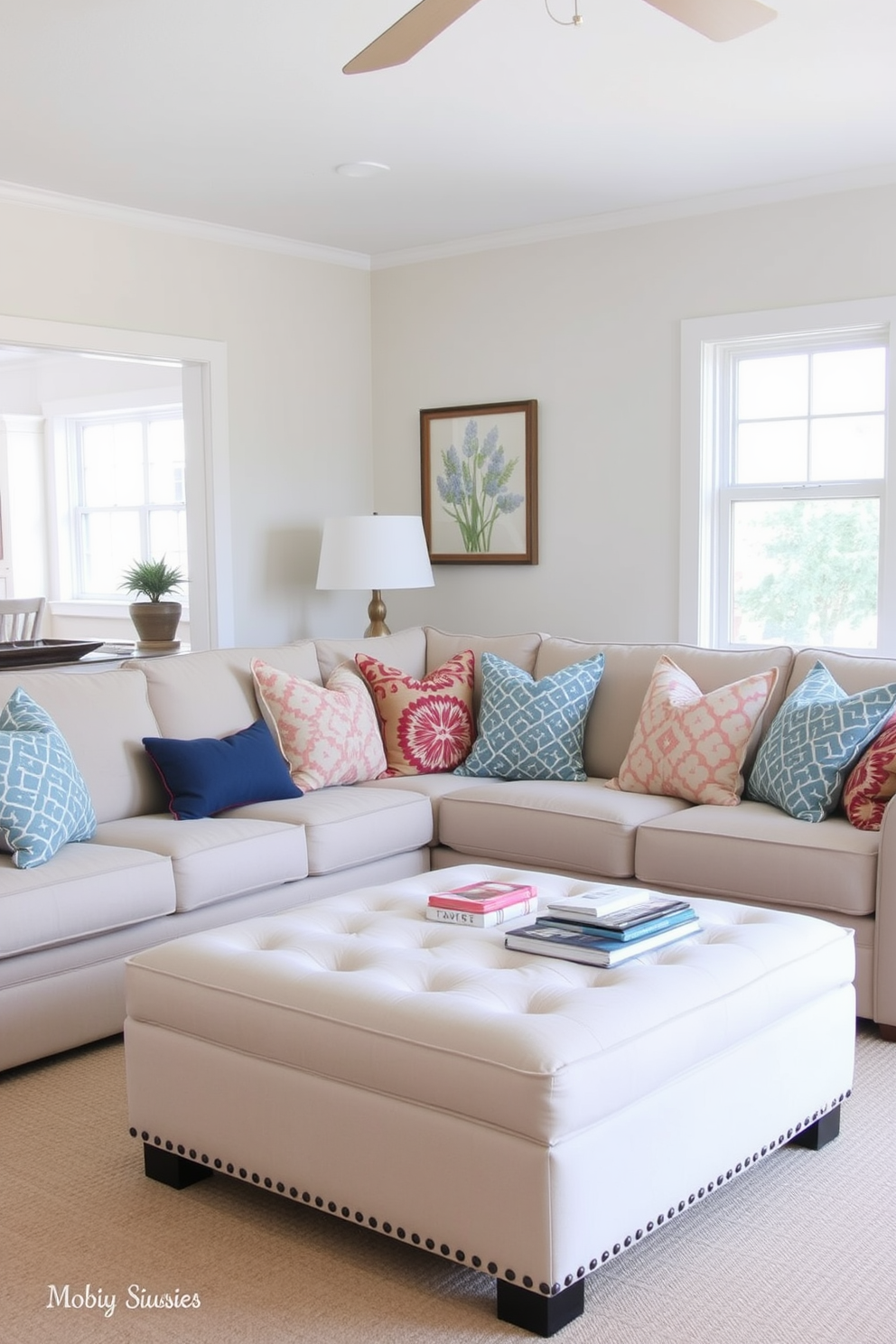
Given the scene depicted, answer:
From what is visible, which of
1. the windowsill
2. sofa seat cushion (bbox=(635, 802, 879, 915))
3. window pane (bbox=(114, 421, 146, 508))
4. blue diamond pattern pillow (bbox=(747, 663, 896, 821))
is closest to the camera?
sofa seat cushion (bbox=(635, 802, 879, 915))

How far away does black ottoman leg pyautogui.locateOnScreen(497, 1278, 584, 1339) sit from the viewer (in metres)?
2.03

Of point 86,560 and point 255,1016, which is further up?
point 86,560

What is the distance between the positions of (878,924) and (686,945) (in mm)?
954

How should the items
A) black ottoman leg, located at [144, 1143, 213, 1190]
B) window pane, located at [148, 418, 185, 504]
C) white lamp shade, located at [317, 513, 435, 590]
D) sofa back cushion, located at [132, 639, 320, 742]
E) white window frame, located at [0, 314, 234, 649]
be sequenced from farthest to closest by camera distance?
window pane, located at [148, 418, 185, 504], white window frame, located at [0, 314, 234, 649], white lamp shade, located at [317, 513, 435, 590], sofa back cushion, located at [132, 639, 320, 742], black ottoman leg, located at [144, 1143, 213, 1190]

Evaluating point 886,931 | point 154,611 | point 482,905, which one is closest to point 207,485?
point 154,611

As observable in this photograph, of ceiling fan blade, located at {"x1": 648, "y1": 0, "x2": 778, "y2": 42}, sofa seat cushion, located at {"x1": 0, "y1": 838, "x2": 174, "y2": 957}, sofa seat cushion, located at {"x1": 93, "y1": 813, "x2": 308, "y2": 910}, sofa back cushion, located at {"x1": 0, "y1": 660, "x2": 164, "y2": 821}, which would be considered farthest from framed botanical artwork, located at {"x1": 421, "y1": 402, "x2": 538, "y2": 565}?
ceiling fan blade, located at {"x1": 648, "y1": 0, "x2": 778, "y2": 42}

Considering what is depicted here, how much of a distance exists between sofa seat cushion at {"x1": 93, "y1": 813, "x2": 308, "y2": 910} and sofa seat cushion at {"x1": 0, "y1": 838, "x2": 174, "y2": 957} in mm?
68

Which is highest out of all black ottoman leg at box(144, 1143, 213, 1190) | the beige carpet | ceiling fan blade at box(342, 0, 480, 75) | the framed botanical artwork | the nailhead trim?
ceiling fan blade at box(342, 0, 480, 75)

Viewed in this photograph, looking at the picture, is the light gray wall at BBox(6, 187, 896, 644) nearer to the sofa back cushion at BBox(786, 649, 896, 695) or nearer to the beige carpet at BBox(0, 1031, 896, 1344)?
the sofa back cushion at BBox(786, 649, 896, 695)

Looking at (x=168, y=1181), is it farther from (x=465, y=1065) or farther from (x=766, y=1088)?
(x=766, y=1088)

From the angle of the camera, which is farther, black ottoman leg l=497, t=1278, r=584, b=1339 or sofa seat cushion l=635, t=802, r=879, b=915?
sofa seat cushion l=635, t=802, r=879, b=915

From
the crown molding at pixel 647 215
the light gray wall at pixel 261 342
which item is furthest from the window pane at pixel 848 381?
the light gray wall at pixel 261 342

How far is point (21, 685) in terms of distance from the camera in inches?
146

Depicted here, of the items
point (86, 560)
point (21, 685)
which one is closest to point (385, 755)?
point (21, 685)
